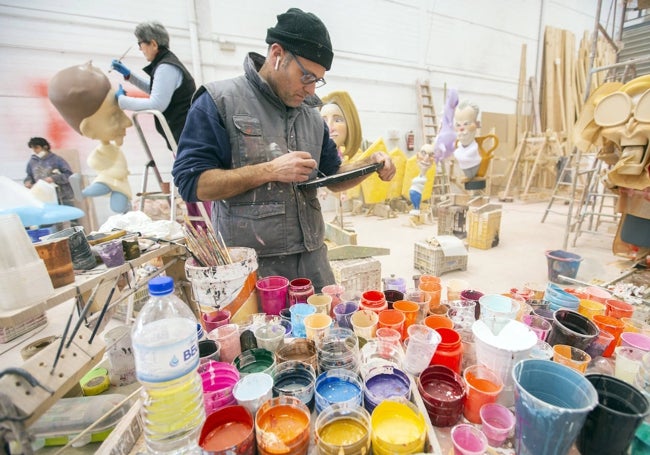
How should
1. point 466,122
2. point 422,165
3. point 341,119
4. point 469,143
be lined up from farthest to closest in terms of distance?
point 422,165 < point 469,143 < point 466,122 < point 341,119

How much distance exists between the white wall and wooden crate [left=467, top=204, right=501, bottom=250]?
337 centimetres

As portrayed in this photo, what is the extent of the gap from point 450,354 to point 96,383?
135 cm

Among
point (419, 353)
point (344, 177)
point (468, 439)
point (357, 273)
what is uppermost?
point (344, 177)

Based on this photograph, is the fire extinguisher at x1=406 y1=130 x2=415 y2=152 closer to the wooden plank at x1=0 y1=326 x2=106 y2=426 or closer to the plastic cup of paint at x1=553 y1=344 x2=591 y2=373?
the plastic cup of paint at x1=553 y1=344 x2=591 y2=373

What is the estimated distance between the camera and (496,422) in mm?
730

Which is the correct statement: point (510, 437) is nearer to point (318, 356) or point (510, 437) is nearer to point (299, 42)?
point (318, 356)

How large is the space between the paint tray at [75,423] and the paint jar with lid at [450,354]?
967 millimetres

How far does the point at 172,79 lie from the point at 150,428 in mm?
2303

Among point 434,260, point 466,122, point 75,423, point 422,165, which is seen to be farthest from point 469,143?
point 75,423

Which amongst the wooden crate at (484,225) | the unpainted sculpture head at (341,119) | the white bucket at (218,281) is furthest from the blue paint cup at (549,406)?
the wooden crate at (484,225)

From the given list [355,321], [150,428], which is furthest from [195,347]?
[355,321]

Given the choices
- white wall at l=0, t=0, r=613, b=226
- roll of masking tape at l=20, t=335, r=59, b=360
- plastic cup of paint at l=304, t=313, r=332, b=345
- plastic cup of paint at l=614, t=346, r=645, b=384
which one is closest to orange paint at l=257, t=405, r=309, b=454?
plastic cup of paint at l=304, t=313, r=332, b=345

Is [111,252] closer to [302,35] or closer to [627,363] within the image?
[302,35]

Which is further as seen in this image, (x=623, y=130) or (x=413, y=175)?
(x=413, y=175)
